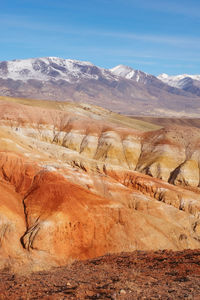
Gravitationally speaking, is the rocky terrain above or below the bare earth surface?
below

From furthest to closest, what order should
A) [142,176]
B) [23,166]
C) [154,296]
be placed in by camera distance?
1. [142,176]
2. [23,166]
3. [154,296]

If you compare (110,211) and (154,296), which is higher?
(154,296)

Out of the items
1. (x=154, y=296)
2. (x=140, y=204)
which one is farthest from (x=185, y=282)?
(x=140, y=204)

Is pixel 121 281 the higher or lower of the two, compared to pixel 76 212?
higher

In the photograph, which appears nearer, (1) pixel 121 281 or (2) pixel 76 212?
(1) pixel 121 281

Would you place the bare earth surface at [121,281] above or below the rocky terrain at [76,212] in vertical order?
above

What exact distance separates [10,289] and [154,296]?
8.22m

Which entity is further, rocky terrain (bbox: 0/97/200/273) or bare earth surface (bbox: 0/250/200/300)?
rocky terrain (bbox: 0/97/200/273)

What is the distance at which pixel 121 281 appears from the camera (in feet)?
67.7

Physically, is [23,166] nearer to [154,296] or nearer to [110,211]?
[110,211]

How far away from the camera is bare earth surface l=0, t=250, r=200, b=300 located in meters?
18.3

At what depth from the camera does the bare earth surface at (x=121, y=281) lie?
18.3m

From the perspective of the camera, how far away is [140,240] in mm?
46250

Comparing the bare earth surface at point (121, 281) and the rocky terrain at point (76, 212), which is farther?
the rocky terrain at point (76, 212)
